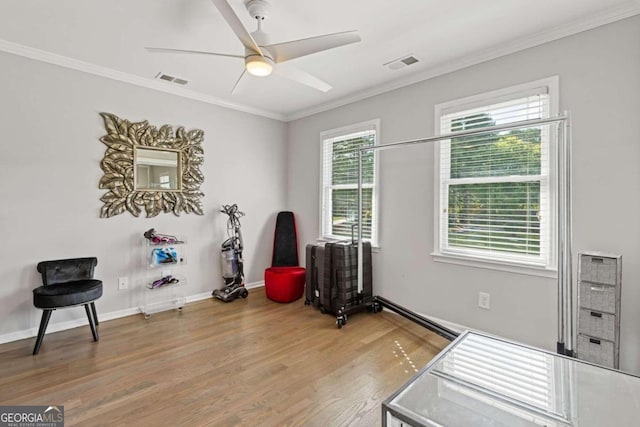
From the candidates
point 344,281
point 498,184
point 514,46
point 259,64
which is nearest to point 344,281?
point 344,281

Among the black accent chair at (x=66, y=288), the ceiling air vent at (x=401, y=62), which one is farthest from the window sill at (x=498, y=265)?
the black accent chair at (x=66, y=288)

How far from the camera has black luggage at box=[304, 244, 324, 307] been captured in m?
3.60

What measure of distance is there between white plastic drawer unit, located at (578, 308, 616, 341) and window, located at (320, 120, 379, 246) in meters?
1.99

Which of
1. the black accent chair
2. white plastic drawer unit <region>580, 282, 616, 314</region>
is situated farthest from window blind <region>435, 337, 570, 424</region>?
the black accent chair

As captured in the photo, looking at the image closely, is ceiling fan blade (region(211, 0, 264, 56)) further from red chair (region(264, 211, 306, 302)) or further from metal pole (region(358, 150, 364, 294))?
red chair (region(264, 211, 306, 302))

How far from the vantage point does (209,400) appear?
1.98m

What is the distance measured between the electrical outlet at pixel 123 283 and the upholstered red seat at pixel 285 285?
1.57 meters

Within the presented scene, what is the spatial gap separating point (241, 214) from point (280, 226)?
0.64m

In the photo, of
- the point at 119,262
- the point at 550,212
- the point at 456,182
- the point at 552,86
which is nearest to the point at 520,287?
the point at 550,212

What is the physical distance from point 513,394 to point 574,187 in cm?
187

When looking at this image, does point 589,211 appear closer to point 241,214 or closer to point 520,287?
point 520,287

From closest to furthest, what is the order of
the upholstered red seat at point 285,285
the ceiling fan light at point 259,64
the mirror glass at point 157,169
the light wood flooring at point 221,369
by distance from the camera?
1. the light wood flooring at point 221,369
2. the ceiling fan light at point 259,64
3. the mirror glass at point 157,169
4. the upholstered red seat at point 285,285

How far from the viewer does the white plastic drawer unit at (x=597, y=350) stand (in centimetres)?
193

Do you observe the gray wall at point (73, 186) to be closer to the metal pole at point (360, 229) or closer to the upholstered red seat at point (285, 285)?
the upholstered red seat at point (285, 285)
